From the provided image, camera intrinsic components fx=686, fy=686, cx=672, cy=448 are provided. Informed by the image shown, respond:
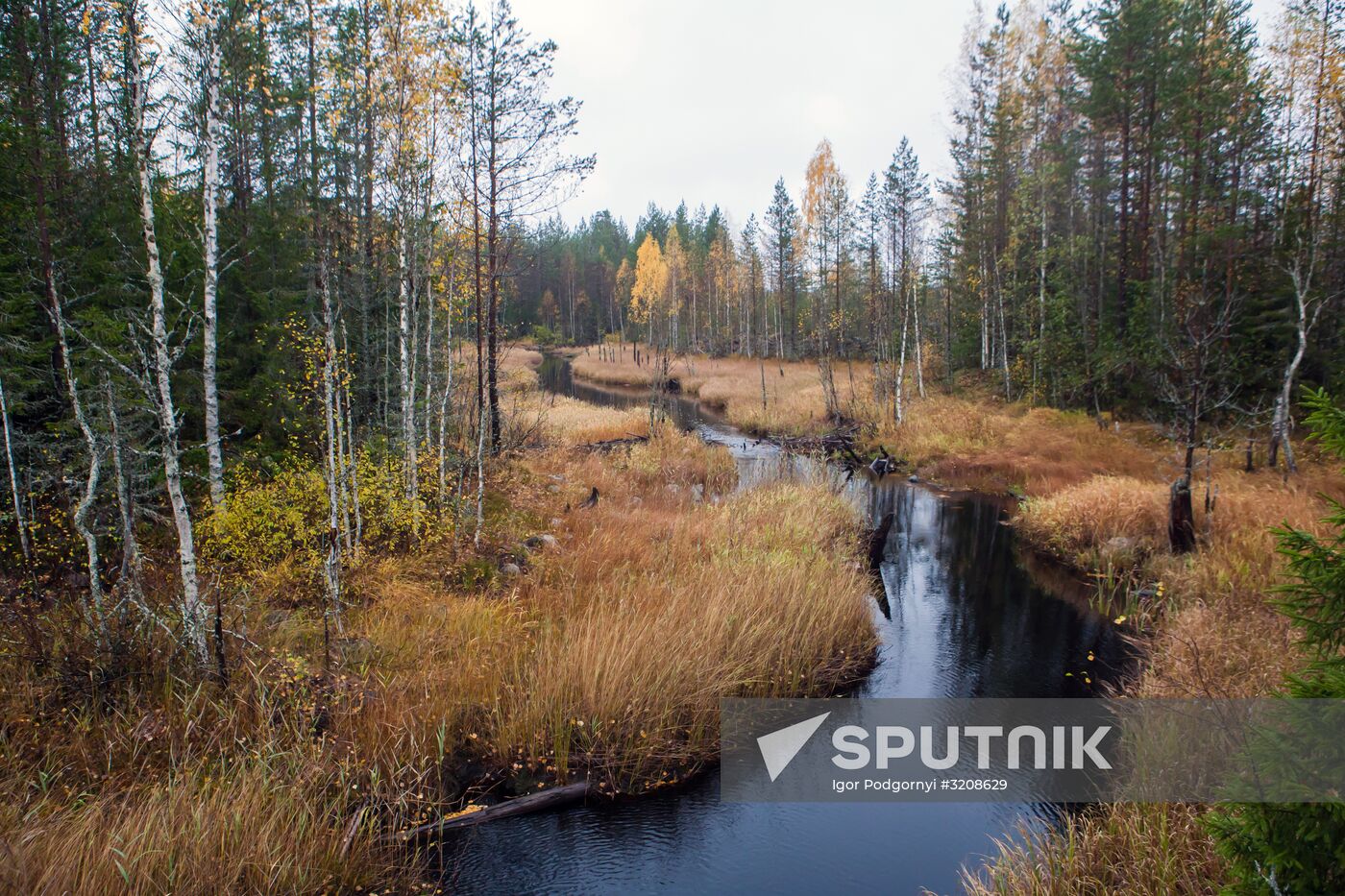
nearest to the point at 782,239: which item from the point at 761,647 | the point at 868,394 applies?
the point at 868,394

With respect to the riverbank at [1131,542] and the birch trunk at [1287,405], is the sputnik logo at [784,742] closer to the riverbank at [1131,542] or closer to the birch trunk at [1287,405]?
the riverbank at [1131,542]

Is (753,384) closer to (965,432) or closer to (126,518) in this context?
(965,432)

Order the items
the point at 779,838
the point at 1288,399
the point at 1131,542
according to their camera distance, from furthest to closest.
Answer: the point at 1288,399 → the point at 1131,542 → the point at 779,838

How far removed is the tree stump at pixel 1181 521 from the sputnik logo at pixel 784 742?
7.18 metres

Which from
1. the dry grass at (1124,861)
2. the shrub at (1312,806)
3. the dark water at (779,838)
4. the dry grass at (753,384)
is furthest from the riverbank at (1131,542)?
the shrub at (1312,806)

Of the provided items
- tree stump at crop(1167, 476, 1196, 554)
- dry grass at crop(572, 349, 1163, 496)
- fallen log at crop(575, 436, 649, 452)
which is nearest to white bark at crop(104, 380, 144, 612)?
fallen log at crop(575, 436, 649, 452)

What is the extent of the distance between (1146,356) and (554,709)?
18483 mm

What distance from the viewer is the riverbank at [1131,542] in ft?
14.1

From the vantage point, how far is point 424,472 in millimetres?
9992

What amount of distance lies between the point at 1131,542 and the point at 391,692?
11583mm

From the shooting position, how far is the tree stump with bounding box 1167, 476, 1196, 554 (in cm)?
1069

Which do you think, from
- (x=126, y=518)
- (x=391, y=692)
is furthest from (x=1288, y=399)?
(x=126, y=518)

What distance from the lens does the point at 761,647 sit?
24.7ft

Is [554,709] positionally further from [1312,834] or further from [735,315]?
[735,315]
